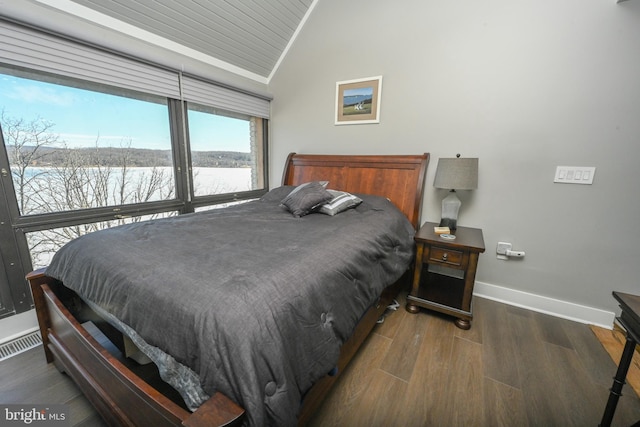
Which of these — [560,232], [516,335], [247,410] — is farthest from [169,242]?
[560,232]

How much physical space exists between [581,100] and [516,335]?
1706 millimetres

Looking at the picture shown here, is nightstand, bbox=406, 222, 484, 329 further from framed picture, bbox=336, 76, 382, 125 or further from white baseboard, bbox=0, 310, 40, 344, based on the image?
white baseboard, bbox=0, 310, 40, 344

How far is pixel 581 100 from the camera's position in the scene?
175 centimetres

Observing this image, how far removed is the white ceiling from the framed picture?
2.92ft

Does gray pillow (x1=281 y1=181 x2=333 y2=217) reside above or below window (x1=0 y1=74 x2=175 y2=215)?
below

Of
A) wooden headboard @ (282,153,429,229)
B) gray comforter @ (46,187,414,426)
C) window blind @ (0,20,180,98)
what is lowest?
gray comforter @ (46,187,414,426)

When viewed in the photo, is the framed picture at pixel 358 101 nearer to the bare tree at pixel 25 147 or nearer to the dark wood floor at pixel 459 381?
the dark wood floor at pixel 459 381

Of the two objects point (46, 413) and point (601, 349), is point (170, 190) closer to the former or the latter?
point (46, 413)

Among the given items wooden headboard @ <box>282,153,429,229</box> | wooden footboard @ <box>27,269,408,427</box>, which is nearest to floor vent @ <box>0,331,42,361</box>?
wooden footboard @ <box>27,269,408,427</box>

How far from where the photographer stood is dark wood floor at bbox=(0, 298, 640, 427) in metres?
1.19

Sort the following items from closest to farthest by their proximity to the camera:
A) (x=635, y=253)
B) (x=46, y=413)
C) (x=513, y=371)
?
(x=46, y=413) < (x=513, y=371) < (x=635, y=253)

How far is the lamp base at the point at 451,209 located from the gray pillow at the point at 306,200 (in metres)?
0.98

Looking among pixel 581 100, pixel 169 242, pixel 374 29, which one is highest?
pixel 374 29

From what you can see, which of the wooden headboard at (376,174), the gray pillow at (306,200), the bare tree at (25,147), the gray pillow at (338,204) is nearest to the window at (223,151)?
the wooden headboard at (376,174)
